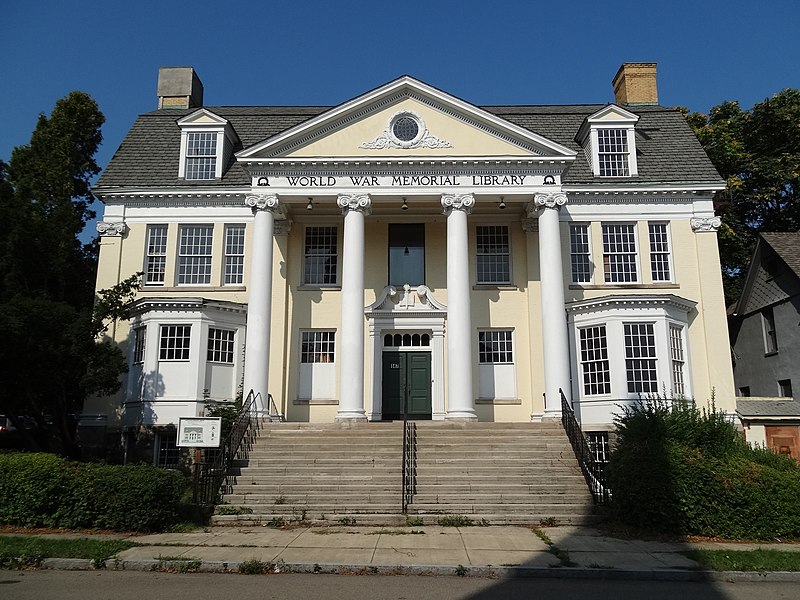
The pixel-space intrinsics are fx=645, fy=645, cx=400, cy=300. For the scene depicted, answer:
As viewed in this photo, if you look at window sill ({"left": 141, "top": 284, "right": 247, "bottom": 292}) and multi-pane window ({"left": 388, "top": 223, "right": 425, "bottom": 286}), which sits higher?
multi-pane window ({"left": 388, "top": 223, "right": 425, "bottom": 286})

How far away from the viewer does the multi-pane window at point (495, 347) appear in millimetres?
22109

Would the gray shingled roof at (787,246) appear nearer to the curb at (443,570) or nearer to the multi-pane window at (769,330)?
the multi-pane window at (769,330)

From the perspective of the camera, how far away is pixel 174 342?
20.4 m

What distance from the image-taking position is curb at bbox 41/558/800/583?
9.58m

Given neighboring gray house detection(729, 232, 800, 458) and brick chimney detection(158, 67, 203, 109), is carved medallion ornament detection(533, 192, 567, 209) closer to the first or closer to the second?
neighboring gray house detection(729, 232, 800, 458)

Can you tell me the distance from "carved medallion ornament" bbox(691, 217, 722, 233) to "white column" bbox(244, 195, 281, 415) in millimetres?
14336

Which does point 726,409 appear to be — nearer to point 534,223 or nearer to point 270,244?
point 534,223

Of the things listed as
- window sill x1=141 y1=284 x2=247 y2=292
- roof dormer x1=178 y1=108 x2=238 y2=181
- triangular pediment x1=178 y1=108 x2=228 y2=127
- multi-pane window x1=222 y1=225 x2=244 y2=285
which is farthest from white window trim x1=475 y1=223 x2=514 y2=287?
triangular pediment x1=178 y1=108 x2=228 y2=127

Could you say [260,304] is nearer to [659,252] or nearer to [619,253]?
[619,253]

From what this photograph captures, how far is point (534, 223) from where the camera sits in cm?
2253

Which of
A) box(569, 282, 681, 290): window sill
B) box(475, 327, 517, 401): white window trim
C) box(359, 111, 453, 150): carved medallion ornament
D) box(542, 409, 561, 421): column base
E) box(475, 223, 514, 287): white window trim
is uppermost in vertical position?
box(359, 111, 453, 150): carved medallion ornament

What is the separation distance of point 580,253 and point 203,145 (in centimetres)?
1430

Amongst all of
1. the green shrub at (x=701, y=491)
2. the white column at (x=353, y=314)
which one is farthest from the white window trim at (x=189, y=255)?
the green shrub at (x=701, y=491)

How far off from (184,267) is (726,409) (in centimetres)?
1885
